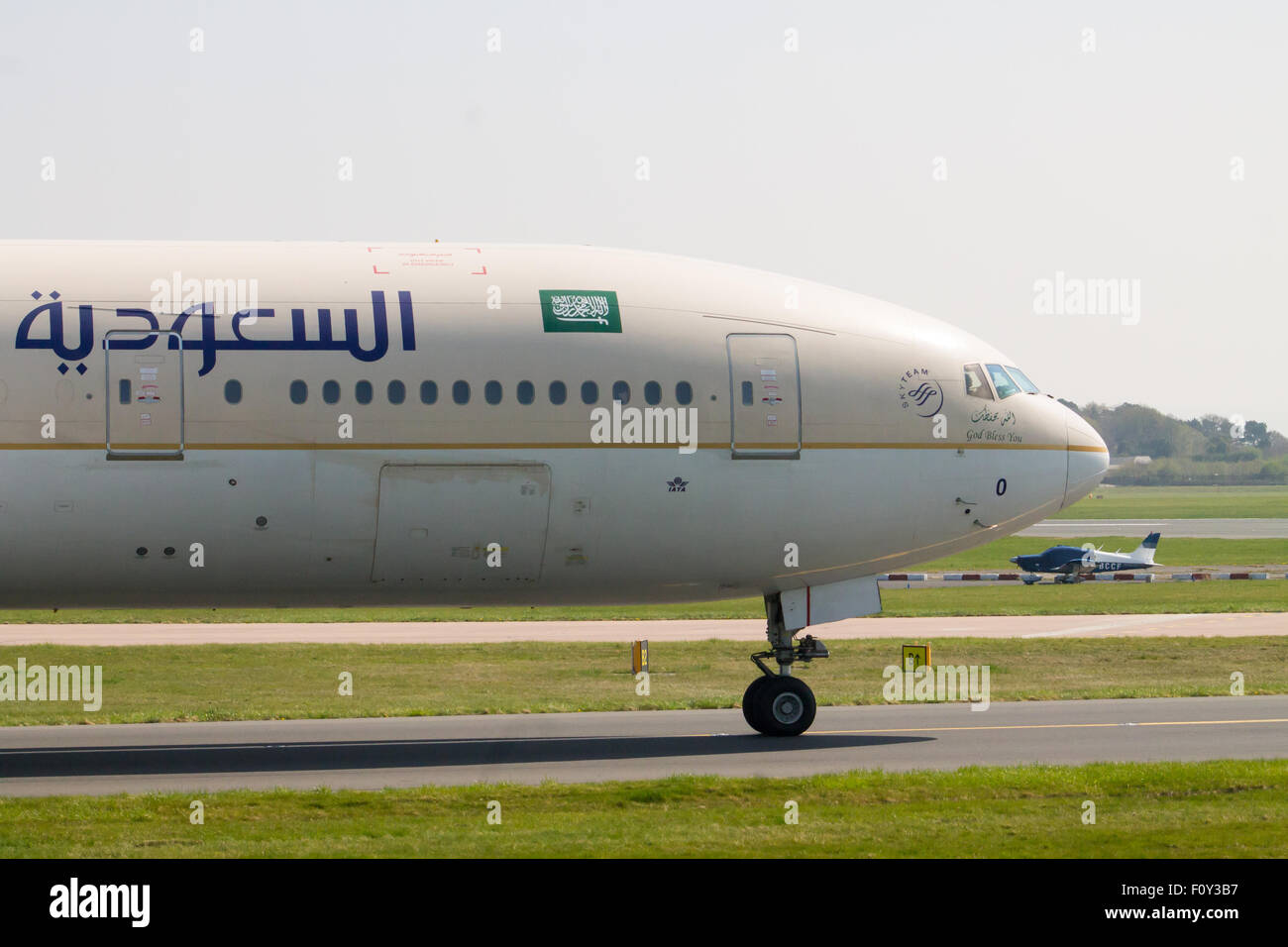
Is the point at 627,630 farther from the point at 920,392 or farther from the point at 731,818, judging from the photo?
the point at 731,818

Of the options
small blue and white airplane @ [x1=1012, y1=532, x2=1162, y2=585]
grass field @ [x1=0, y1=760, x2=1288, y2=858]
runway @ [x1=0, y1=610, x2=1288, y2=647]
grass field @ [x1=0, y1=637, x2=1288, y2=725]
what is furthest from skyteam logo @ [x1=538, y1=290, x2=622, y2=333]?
small blue and white airplane @ [x1=1012, y1=532, x2=1162, y2=585]

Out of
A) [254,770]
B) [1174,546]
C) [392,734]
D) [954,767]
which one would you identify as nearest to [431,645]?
[392,734]

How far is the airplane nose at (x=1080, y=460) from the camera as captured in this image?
2217 cm

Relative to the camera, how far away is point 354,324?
64.2ft

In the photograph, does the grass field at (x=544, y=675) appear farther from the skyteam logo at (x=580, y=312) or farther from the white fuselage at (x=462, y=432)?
the skyteam logo at (x=580, y=312)

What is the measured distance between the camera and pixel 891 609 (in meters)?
50.6

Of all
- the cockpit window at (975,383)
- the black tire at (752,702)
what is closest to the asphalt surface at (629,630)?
the black tire at (752,702)

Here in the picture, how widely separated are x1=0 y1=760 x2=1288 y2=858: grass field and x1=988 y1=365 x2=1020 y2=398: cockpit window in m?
6.12

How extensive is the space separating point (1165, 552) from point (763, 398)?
256 ft

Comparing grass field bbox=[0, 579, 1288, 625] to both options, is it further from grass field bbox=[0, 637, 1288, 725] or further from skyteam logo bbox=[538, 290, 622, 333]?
skyteam logo bbox=[538, 290, 622, 333]

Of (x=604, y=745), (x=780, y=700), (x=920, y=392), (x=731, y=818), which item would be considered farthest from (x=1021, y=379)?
(x=731, y=818)

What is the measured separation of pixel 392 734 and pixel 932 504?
9.37 m

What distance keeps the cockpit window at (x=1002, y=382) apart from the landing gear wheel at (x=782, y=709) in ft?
17.7

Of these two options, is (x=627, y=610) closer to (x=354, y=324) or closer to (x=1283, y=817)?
(x=354, y=324)
